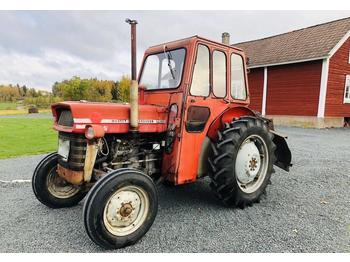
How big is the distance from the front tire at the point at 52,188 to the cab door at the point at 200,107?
1545 mm

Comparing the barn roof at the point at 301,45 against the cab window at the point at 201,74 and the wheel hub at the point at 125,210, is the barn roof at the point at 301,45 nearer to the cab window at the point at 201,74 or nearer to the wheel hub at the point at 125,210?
the cab window at the point at 201,74

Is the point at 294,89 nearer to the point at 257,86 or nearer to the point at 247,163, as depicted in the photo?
the point at 257,86

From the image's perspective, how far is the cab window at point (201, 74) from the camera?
3.50 m

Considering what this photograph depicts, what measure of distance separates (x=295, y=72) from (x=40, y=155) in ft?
46.2

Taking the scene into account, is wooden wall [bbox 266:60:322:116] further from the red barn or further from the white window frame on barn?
the white window frame on barn

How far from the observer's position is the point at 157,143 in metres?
3.66

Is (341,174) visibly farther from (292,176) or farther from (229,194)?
(229,194)

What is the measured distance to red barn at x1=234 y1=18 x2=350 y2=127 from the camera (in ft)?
47.3

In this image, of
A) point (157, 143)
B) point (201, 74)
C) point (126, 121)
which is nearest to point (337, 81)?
point (201, 74)

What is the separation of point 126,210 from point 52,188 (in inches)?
59.8

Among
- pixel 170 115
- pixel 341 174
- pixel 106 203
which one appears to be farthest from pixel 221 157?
pixel 341 174

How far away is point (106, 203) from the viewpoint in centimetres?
261

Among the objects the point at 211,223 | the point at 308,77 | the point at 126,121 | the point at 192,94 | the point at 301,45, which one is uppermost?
the point at 301,45

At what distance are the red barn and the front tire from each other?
46.5ft
